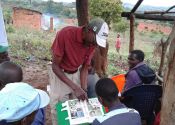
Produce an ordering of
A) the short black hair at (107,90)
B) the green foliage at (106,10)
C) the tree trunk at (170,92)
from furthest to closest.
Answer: the green foliage at (106,10), the short black hair at (107,90), the tree trunk at (170,92)

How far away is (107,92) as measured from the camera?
8.36 ft

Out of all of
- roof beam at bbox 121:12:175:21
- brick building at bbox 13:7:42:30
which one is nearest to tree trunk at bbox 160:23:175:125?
roof beam at bbox 121:12:175:21

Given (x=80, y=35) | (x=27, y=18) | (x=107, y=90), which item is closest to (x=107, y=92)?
(x=107, y=90)

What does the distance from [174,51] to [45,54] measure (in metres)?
9.74

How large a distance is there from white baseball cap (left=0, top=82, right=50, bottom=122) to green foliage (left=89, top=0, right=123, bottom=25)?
5.60m

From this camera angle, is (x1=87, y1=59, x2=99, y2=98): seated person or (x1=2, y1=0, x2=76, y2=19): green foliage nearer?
(x1=87, y1=59, x2=99, y2=98): seated person

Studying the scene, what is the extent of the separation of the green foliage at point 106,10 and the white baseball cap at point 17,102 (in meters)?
5.60

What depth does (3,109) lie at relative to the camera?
1587 mm

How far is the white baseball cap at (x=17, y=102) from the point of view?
1.58 m

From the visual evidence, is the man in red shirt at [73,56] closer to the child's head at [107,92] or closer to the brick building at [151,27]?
the child's head at [107,92]

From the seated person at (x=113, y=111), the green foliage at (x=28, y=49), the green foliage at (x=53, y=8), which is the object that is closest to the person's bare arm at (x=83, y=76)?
the seated person at (x=113, y=111)

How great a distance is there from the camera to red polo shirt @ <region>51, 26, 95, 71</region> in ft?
11.0

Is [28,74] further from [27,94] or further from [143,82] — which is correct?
[27,94]

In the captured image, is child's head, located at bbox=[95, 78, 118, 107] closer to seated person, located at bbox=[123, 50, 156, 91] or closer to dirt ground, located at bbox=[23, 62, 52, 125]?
seated person, located at bbox=[123, 50, 156, 91]
